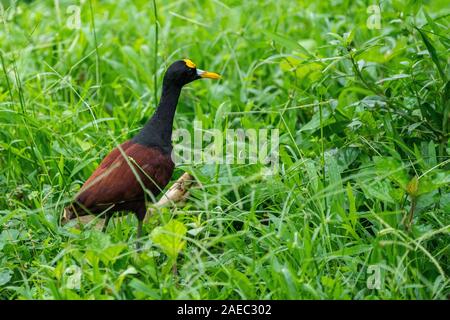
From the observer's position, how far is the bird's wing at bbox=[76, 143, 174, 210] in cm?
371

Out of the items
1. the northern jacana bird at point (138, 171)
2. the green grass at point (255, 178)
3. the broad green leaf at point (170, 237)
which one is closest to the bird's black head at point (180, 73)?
the northern jacana bird at point (138, 171)

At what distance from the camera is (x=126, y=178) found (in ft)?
12.3

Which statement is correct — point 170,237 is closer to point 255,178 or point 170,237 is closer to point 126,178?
point 255,178

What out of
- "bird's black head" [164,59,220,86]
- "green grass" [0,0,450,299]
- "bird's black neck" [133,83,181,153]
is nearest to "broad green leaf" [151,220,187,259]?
"green grass" [0,0,450,299]

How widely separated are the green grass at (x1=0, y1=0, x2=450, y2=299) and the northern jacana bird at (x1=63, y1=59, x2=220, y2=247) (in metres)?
0.10

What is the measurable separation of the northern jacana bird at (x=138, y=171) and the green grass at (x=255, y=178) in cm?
10

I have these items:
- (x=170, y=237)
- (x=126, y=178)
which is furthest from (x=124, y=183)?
(x=170, y=237)

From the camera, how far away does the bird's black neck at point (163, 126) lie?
396cm

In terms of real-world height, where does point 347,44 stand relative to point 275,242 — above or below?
above

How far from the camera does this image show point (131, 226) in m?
3.95

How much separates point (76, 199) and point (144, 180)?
298mm

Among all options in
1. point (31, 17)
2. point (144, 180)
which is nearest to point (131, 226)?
point (144, 180)

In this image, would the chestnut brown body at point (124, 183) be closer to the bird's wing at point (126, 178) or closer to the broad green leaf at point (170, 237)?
the bird's wing at point (126, 178)
